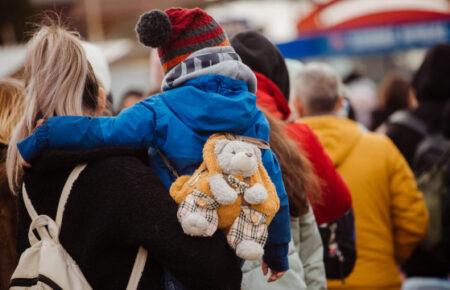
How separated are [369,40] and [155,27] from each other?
10.3 meters

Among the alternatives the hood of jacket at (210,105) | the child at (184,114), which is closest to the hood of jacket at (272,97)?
the child at (184,114)

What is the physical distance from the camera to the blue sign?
1194cm

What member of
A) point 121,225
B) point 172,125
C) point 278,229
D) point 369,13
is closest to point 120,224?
point 121,225

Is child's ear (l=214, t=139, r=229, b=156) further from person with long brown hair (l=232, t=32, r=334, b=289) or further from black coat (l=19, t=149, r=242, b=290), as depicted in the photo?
person with long brown hair (l=232, t=32, r=334, b=289)

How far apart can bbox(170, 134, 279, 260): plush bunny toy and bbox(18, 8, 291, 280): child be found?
9 cm

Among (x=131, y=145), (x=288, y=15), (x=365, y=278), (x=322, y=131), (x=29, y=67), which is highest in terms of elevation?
(x=29, y=67)

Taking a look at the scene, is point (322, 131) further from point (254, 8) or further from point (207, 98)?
point (254, 8)

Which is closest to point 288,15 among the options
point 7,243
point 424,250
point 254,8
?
point 254,8

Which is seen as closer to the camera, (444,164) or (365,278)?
(365,278)

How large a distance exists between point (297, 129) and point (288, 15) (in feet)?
87.2

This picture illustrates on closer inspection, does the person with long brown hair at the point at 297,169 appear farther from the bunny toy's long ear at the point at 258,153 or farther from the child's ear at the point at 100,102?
the child's ear at the point at 100,102

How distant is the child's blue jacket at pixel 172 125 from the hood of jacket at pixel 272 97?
72 cm

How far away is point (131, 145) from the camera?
7.97 ft

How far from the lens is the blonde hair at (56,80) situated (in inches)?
98.8
